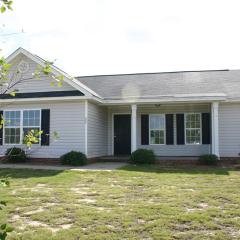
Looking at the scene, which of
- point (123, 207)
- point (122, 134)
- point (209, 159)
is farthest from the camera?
point (122, 134)

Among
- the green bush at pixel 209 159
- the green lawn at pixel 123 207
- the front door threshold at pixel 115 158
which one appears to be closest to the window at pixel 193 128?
the green bush at pixel 209 159

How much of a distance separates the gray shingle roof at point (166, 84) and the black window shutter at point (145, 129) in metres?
1.32

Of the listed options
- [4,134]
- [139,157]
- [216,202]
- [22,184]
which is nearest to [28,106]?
[4,134]

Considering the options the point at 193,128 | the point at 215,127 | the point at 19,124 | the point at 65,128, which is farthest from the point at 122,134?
the point at 19,124

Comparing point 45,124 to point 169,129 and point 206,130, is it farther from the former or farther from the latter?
point 206,130

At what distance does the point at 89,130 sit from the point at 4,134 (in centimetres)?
397

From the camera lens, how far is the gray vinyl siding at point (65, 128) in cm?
1470

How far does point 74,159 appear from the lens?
1382 cm

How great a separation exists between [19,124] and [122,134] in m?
5.18

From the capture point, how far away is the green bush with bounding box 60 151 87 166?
13820 mm

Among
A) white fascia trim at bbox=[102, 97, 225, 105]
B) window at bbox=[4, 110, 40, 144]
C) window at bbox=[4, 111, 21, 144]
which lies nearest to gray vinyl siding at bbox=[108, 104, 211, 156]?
white fascia trim at bbox=[102, 97, 225, 105]

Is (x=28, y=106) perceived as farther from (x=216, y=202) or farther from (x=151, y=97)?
(x=216, y=202)

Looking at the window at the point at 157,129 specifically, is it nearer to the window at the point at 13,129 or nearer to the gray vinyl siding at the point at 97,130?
the gray vinyl siding at the point at 97,130

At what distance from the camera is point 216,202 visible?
22.6ft
